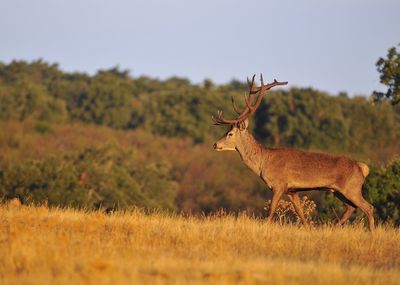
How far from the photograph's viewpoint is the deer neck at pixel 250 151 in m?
16.4

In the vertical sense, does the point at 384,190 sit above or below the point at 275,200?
below

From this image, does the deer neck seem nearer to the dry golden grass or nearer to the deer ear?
the deer ear

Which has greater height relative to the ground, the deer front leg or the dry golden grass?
the deer front leg

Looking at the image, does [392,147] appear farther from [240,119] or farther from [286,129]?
[240,119]

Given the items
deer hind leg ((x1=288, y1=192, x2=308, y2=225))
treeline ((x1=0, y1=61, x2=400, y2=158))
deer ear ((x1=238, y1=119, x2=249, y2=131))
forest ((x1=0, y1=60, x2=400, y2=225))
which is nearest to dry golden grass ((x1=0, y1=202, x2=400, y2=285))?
deer hind leg ((x1=288, y1=192, x2=308, y2=225))

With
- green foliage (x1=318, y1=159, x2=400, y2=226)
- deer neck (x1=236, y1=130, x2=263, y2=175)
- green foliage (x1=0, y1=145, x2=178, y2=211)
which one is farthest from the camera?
green foliage (x1=0, y1=145, x2=178, y2=211)

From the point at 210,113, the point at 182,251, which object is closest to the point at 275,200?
the point at 182,251

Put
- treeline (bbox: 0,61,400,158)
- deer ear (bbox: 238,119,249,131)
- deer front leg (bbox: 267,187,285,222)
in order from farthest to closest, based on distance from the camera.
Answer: treeline (bbox: 0,61,400,158) < deer ear (bbox: 238,119,249,131) < deer front leg (bbox: 267,187,285,222)

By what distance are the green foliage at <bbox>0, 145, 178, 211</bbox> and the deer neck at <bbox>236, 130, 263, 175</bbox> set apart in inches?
670

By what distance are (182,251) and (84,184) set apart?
27391 millimetres

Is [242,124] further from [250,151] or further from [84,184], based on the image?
[84,184]

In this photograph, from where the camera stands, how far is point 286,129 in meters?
63.5

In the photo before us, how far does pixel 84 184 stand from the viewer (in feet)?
127

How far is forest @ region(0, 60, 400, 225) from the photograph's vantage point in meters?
39.9
